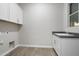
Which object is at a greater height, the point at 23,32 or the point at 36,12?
the point at 36,12

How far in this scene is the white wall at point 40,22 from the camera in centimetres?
592

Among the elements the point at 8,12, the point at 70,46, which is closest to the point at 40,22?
the point at 8,12

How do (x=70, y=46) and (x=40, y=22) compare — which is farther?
(x=40, y=22)

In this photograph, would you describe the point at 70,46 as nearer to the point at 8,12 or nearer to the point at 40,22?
the point at 8,12

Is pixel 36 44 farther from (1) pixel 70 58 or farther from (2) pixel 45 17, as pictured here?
(1) pixel 70 58

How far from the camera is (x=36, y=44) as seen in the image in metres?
5.94

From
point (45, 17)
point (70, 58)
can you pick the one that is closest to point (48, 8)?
point (45, 17)

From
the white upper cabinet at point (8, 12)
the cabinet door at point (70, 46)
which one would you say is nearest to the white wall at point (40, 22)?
the white upper cabinet at point (8, 12)

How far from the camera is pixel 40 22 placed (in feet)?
19.6

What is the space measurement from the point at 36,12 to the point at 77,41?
11.5ft

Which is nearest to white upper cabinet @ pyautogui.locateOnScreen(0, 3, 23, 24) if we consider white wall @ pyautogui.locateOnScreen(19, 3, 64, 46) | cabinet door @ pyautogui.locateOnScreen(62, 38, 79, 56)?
white wall @ pyautogui.locateOnScreen(19, 3, 64, 46)

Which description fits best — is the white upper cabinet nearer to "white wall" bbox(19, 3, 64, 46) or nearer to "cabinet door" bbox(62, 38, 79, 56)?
"white wall" bbox(19, 3, 64, 46)

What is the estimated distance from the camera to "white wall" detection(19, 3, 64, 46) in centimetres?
592

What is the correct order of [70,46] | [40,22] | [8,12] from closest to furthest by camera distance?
[70,46]
[8,12]
[40,22]
